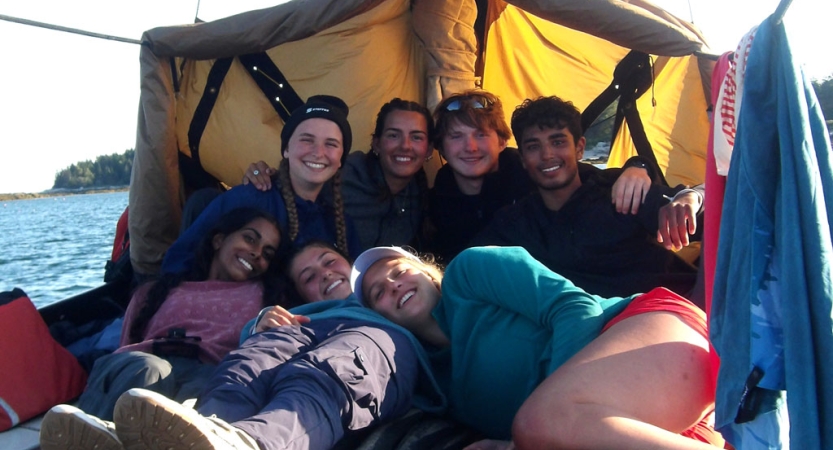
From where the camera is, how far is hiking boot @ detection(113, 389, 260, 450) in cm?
139

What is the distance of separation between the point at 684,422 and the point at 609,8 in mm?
2123

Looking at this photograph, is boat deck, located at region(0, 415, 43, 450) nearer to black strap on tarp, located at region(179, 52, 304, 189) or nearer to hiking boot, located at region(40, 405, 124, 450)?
hiking boot, located at region(40, 405, 124, 450)

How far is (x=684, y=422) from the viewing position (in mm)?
1702

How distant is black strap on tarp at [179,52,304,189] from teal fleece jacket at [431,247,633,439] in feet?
7.70

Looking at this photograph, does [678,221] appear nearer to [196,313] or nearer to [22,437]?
[196,313]

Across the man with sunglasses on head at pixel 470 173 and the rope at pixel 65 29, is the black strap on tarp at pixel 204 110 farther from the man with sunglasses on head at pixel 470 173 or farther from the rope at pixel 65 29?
the man with sunglasses on head at pixel 470 173

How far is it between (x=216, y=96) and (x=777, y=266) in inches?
129

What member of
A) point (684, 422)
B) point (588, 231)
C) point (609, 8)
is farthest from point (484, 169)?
point (684, 422)

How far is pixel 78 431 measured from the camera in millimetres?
1461

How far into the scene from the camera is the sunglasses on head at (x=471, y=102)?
3586 mm

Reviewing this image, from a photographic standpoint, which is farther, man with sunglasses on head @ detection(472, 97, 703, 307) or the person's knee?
man with sunglasses on head @ detection(472, 97, 703, 307)

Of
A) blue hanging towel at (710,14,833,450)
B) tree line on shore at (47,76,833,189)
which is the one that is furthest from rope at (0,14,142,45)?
tree line on shore at (47,76,833,189)

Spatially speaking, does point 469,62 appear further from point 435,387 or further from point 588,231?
point 435,387

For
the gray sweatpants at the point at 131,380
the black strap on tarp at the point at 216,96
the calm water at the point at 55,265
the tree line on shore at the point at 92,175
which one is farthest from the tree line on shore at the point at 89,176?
the gray sweatpants at the point at 131,380
